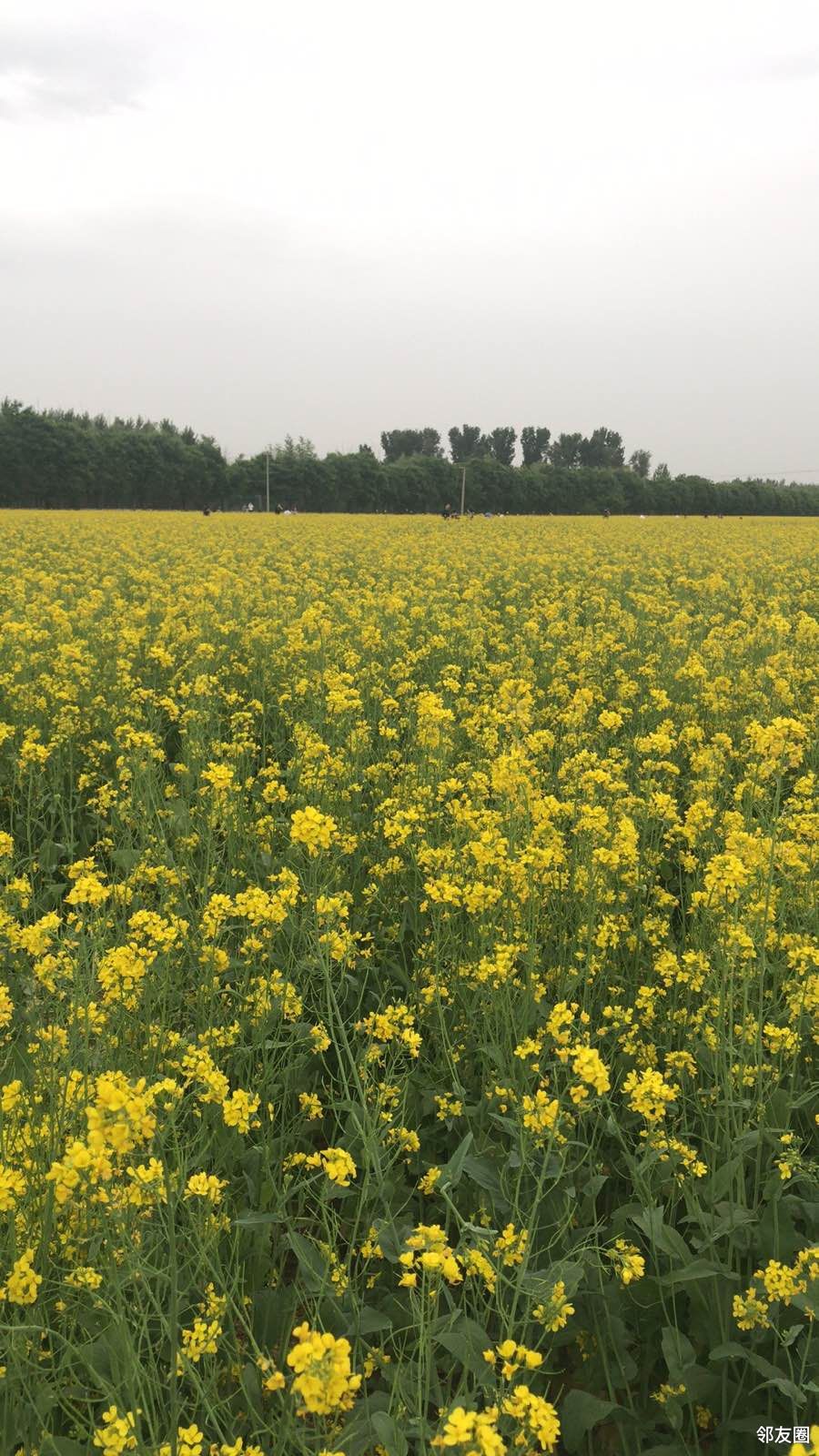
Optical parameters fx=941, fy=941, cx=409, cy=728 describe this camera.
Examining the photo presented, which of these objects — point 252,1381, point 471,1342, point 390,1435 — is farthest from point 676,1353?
point 252,1381

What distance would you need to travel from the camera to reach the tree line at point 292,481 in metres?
70.8

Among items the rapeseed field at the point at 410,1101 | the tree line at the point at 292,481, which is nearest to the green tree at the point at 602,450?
the tree line at the point at 292,481

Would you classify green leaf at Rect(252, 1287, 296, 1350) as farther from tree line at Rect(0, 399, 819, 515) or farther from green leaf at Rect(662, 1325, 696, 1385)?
tree line at Rect(0, 399, 819, 515)

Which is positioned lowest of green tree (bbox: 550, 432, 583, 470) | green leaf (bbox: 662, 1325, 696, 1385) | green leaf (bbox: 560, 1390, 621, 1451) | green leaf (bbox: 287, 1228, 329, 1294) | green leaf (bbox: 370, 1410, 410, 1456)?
green leaf (bbox: 560, 1390, 621, 1451)

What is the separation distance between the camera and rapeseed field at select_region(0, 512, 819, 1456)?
202 centimetres

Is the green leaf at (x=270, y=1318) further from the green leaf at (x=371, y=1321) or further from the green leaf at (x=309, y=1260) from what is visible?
the green leaf at (x=371, y=1321)

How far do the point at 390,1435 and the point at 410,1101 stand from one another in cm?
147

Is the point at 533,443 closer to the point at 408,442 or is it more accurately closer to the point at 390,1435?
the point at 408,442

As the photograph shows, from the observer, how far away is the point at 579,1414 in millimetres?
2209

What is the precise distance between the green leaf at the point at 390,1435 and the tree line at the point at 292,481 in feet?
245

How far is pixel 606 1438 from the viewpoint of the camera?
2434mm

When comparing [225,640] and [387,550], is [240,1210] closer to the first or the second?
[225,640]

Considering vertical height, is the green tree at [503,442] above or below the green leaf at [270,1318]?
above

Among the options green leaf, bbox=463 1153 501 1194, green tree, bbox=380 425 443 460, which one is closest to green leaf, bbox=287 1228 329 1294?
green leaf, bbox=463 1153 501 1194
